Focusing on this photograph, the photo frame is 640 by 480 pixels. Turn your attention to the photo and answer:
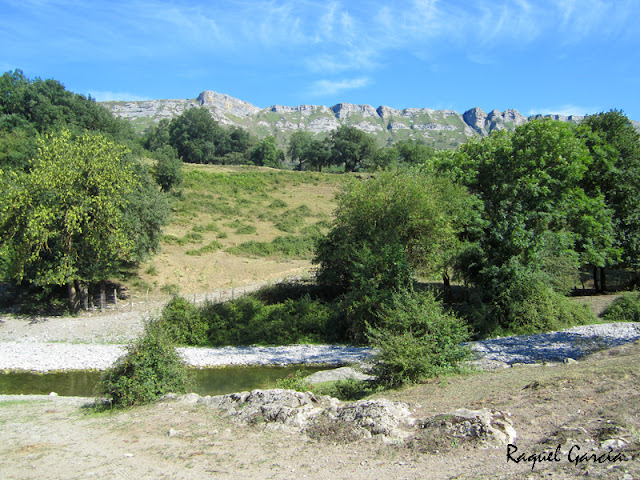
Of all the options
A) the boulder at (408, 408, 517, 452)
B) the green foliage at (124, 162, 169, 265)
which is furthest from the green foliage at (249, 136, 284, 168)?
the boulder at (408, 408, 517, 452)

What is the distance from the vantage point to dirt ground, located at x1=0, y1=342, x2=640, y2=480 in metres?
6.51

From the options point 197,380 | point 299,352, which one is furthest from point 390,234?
point 197,380

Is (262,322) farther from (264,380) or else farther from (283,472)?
(283,472)

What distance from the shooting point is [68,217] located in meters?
24.5

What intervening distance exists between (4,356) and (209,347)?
8947 mm

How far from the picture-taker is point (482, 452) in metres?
6.86

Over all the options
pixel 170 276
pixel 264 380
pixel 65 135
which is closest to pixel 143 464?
pixel 264 380

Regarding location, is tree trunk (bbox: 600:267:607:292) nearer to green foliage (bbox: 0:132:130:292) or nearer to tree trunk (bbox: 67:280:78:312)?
green foliage (bbox: 0:132:130:292)

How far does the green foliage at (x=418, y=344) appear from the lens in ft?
37.9

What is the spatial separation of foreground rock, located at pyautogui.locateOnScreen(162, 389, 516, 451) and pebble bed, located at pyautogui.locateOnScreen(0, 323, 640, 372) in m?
8.86

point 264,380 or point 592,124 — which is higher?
point 592,124

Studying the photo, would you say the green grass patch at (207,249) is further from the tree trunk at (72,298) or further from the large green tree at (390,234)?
the large green tree at (390,234)

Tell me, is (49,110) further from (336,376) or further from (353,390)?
(353,390)

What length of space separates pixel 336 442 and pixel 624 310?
2438cm
